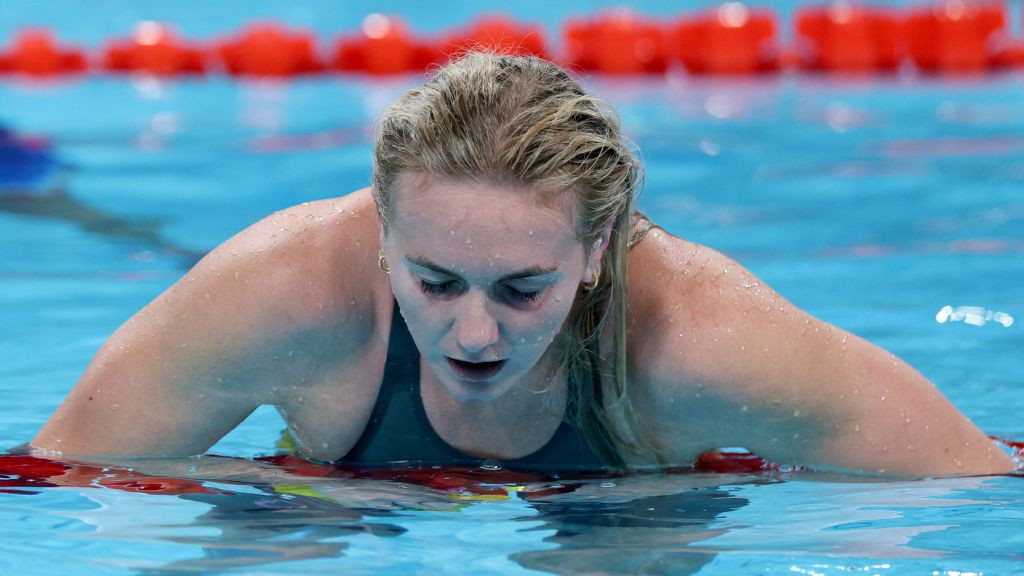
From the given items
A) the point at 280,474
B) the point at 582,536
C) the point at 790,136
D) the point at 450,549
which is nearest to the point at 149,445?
the point at 280,474

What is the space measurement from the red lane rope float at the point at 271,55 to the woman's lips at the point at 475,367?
19.9 ft

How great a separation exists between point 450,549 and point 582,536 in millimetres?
230

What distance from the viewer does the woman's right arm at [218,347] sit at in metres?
2.36

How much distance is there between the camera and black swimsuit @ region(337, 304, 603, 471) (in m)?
2.49

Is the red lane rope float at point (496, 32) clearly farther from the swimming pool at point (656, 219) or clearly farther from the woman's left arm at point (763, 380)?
the woman's left arm at point (763, 380)

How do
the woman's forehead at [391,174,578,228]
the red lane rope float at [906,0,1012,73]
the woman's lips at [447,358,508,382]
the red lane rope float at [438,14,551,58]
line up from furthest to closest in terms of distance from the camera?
the red lane rope float at [438,14,551,58] → the red lane rope float at [906,0,1012,73] → the woman's lips at [447,358,508,382] → the woman's forehead at [391,174,578,228]

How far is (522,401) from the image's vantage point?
2551 millimetres

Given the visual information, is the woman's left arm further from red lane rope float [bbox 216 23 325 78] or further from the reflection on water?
red lane rope float [bbox 216 23 325 78]

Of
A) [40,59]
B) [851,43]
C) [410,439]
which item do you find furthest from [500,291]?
[40,59]

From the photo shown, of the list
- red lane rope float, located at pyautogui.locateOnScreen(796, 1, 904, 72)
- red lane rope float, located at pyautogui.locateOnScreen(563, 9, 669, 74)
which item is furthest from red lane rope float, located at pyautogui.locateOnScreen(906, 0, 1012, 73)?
red lane rope float, located at pyautogui.locateOnScreen(563, 9, 669, 74)

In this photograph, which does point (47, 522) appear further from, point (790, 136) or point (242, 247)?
point (790, 136)

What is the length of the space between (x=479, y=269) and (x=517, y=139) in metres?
0.21

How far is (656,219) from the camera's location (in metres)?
5.44

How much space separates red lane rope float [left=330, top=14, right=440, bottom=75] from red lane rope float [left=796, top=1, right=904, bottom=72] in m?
2.21
